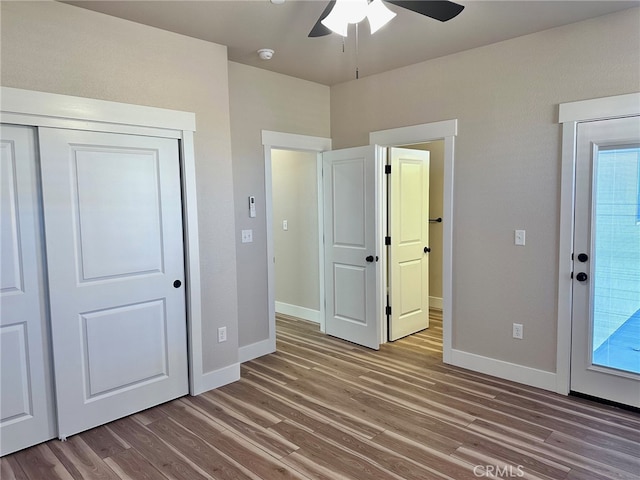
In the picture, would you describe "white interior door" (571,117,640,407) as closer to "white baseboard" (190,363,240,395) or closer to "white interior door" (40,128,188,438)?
"white baseboard" (190,363,240,395)

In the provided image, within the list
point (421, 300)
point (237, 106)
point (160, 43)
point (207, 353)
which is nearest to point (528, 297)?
point (421, 300)

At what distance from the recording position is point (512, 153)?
3330mm

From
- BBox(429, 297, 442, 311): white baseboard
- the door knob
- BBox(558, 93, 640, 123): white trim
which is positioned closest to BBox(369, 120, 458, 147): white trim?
BBox(558, 93, 640, 123): white trim

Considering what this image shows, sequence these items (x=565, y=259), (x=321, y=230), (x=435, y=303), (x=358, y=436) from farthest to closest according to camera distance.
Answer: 1. (x=435, y=303)
2. (x=321, y=230)
3. (x=565, y=259)
4. (x=358, y=436)

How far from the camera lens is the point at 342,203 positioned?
14.5 feet

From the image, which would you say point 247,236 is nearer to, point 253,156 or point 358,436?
point 253,156

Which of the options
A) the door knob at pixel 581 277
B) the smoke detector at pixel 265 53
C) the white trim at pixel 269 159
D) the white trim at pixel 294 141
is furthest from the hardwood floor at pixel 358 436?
the smoke detector at pixel 265 53

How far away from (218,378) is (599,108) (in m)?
3.48

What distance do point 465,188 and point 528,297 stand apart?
103 cm

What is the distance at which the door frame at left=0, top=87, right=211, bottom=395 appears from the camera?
8.01 ft

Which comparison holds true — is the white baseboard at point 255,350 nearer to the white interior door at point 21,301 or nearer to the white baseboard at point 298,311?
the white baseboard at point 298,311

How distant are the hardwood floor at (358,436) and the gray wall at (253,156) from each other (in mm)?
678

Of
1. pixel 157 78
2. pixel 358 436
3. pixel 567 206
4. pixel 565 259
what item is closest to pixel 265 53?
pixel 157 78

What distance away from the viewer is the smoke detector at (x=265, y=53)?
3400mm
